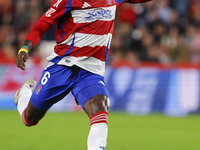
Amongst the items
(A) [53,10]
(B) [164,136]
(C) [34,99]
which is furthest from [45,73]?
(B) [164,136]

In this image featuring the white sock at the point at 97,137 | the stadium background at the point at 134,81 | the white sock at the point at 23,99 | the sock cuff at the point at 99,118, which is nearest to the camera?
the white sock at the point at 97,137

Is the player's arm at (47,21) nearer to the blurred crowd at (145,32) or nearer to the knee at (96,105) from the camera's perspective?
the knee at (96,105)

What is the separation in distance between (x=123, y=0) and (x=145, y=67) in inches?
310

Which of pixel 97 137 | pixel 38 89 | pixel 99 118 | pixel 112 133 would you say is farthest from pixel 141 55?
pixel 97 137

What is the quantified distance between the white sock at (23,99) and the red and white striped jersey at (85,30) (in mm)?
1113

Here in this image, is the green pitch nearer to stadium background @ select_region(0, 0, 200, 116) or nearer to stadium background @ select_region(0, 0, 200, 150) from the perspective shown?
stadium background @ select_region(0, 0, 200, 150)

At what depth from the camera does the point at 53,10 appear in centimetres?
576

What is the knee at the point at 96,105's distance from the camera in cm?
535

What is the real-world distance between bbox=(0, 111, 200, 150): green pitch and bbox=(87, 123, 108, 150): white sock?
2341mm

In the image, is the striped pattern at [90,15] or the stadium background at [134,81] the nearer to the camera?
Answer: the striped pattern at [90,15]

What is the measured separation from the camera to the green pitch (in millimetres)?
7849

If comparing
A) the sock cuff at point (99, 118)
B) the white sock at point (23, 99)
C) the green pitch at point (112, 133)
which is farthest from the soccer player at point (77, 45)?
the green pitch at point (112, 133)

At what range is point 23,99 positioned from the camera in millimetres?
6734

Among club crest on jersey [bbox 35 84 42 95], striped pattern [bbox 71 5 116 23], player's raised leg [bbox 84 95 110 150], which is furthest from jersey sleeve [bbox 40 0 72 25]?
player's raised leg [bbox 84 95 110 150]
